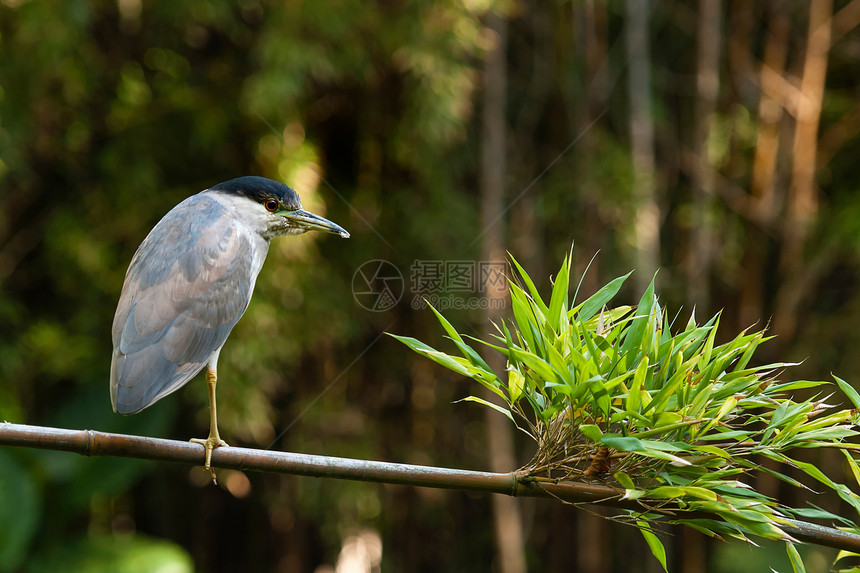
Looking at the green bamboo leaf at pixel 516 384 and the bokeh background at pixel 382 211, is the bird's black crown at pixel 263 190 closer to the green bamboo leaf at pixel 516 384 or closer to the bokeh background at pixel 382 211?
the green bamboo leaf at pixel 516 384

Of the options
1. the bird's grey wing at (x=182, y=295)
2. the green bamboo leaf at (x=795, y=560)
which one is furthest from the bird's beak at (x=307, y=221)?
the green bamboo leaf at (x=795, y=560)

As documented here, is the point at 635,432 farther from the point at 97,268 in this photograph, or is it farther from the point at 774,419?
the point at 97,268

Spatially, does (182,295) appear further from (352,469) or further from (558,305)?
(558,305)

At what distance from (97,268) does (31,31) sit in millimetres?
871

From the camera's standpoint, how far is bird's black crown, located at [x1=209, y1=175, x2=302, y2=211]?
1527 mm

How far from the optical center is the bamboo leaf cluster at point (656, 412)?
36.5 inches

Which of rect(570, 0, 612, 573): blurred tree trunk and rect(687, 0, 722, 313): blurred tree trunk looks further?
rect(687, 0, 722, 313): blurred tree trunk

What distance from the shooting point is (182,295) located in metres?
1.47

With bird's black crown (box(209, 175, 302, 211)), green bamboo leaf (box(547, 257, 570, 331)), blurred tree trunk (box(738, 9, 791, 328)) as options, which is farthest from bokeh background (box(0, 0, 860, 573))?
green bamboo leaf (box(547, 257, 570, 331))

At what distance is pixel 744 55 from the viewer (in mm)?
3412

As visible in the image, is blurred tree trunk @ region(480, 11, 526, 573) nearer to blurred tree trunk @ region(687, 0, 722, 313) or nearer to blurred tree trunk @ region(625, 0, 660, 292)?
blurred tree trunk @ region(625, 0, 660, 292)

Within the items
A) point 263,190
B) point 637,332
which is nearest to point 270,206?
point 263,190

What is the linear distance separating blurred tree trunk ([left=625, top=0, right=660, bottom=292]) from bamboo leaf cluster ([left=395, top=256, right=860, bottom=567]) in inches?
80.1

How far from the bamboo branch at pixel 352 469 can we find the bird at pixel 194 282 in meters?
0.24
